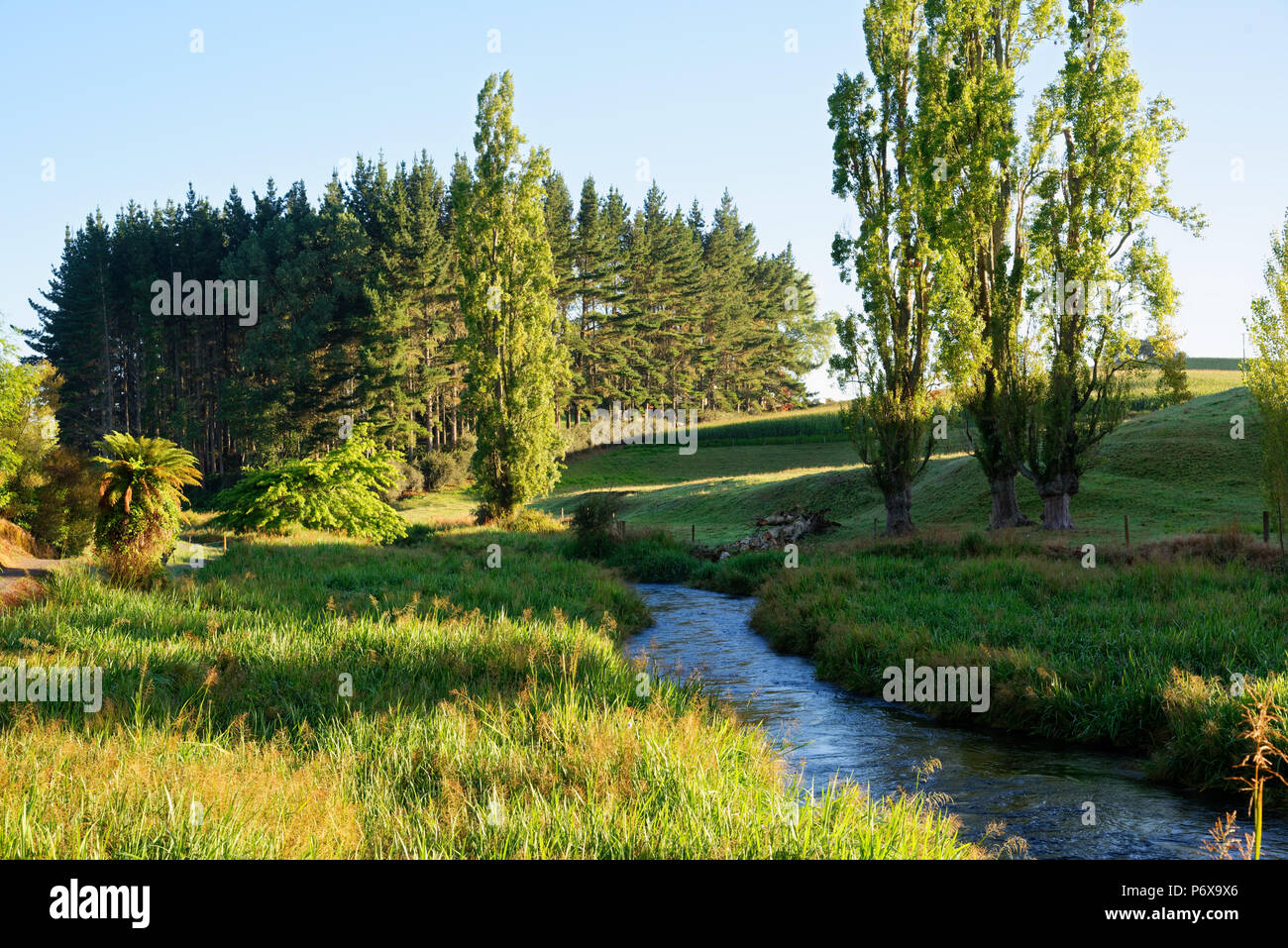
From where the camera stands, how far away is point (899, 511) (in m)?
29.0

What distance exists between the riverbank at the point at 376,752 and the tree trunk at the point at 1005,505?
63.4 feet

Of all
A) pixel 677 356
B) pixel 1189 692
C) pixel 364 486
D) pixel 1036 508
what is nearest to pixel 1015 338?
pixel 1036 508

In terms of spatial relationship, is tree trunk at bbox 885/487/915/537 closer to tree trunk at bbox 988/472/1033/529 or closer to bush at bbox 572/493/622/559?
tree trunk at bbox 988/472/1033/529

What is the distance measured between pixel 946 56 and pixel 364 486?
2461 centimetres

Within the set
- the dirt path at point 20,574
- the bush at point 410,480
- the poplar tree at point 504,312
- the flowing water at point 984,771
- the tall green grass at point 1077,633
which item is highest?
the poplar tree at point 504,312

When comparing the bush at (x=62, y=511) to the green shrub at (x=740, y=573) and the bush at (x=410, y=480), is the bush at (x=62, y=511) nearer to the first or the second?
the green shrub at (x=740, y=573)

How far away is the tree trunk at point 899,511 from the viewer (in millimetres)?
28781

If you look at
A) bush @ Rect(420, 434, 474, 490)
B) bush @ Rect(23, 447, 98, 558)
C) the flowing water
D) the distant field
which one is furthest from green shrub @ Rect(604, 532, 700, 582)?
bush @ Rect(420, 434, 474, 490)

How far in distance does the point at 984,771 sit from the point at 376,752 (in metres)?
6.64

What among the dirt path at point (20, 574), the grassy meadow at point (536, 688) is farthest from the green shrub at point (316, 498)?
the dirt path at point (20, 574)

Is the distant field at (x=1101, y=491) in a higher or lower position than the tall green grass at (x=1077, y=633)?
higher

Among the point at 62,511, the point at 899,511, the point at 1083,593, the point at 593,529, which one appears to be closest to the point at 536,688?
the point at 1083,593

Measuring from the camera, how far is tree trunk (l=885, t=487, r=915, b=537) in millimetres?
28781
